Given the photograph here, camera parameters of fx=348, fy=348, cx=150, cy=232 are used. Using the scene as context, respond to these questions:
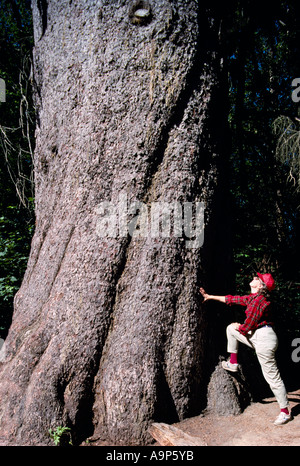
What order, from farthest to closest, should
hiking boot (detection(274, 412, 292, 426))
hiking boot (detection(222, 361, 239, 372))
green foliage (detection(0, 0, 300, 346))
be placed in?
1. green foliage (detection(0, 0, 300, 346))
2. hiking boot (detection(222, 361, 239, 372))
3. hiking boot (detection(274, 412, 292, 426))

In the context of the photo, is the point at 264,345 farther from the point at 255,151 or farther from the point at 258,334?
the point at 255,151

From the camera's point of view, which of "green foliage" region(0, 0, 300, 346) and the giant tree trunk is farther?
"green foliage" region(0, 0, 300, 346)

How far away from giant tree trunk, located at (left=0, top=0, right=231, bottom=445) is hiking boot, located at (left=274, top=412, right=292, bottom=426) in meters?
0.74

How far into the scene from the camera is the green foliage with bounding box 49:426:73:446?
291 centimetres

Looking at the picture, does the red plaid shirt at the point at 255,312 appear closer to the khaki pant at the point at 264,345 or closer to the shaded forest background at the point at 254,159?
the khaki pant at the point at 264,345

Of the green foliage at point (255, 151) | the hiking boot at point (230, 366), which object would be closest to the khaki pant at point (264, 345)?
the hiking boot at point (230, 366)

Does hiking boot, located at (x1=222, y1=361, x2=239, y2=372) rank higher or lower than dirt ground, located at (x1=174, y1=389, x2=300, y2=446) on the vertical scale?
higher

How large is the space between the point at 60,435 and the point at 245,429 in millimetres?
1651

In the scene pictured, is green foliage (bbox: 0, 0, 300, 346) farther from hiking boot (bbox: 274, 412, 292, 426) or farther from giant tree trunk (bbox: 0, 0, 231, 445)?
hiking boot (bbox: 274, 412, 292, 426)

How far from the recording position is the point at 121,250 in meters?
3.25

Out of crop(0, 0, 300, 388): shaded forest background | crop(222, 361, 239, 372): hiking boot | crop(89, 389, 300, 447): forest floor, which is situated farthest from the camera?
crop(0, 0, 300, 388): shaded forest background

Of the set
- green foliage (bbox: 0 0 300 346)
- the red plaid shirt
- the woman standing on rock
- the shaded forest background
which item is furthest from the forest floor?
green foliage (bbox: 0 0 300 346)

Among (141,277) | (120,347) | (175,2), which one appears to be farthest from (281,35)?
(120,347)

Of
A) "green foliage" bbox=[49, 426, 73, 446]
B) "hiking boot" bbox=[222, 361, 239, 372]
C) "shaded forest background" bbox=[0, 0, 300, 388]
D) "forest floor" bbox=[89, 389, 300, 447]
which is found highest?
"shaded forest background" bbox=[0, 0, 300, 388]
